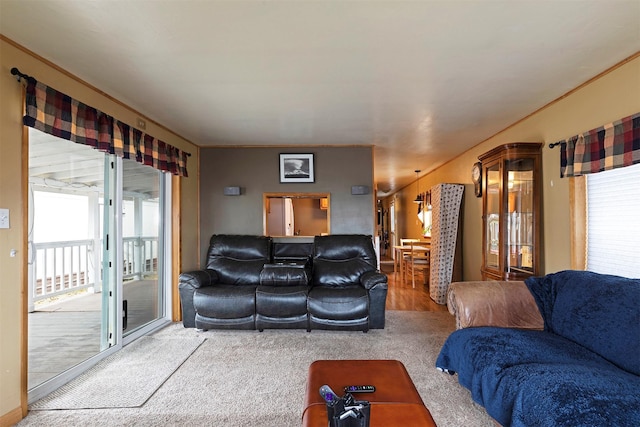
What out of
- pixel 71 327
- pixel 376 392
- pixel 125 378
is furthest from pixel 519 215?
pixel 71 327

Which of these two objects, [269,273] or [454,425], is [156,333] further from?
[454,425]

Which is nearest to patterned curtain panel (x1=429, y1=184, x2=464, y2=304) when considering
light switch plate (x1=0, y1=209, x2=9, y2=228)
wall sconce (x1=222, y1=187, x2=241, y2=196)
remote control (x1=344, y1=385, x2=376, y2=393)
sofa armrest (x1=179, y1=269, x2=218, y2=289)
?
wall sconce (x1=222, y1=187, x2=241, y2=196)

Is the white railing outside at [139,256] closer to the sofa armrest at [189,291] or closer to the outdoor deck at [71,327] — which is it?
the outdoor deck at [71,327]

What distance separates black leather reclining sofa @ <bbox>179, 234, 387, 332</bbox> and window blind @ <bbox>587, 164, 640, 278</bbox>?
1889mm

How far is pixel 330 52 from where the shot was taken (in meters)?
2.20

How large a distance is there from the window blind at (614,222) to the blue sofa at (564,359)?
0.47m

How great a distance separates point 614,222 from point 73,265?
6204 mm

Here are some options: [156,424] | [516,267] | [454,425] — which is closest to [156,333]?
[156,424]

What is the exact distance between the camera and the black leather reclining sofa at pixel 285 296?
11.7 ft

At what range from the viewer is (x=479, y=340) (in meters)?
2.06

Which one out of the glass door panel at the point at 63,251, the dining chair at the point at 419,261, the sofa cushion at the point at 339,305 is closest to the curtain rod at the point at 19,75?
the glass door panel at the point at 63,251

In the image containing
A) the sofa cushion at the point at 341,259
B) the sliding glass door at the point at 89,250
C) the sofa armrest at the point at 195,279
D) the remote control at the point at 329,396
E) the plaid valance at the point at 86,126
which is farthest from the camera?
the sofa cushion at the point at 341,259

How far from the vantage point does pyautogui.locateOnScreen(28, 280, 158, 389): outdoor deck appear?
276cm

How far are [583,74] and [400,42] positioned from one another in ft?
5.29
